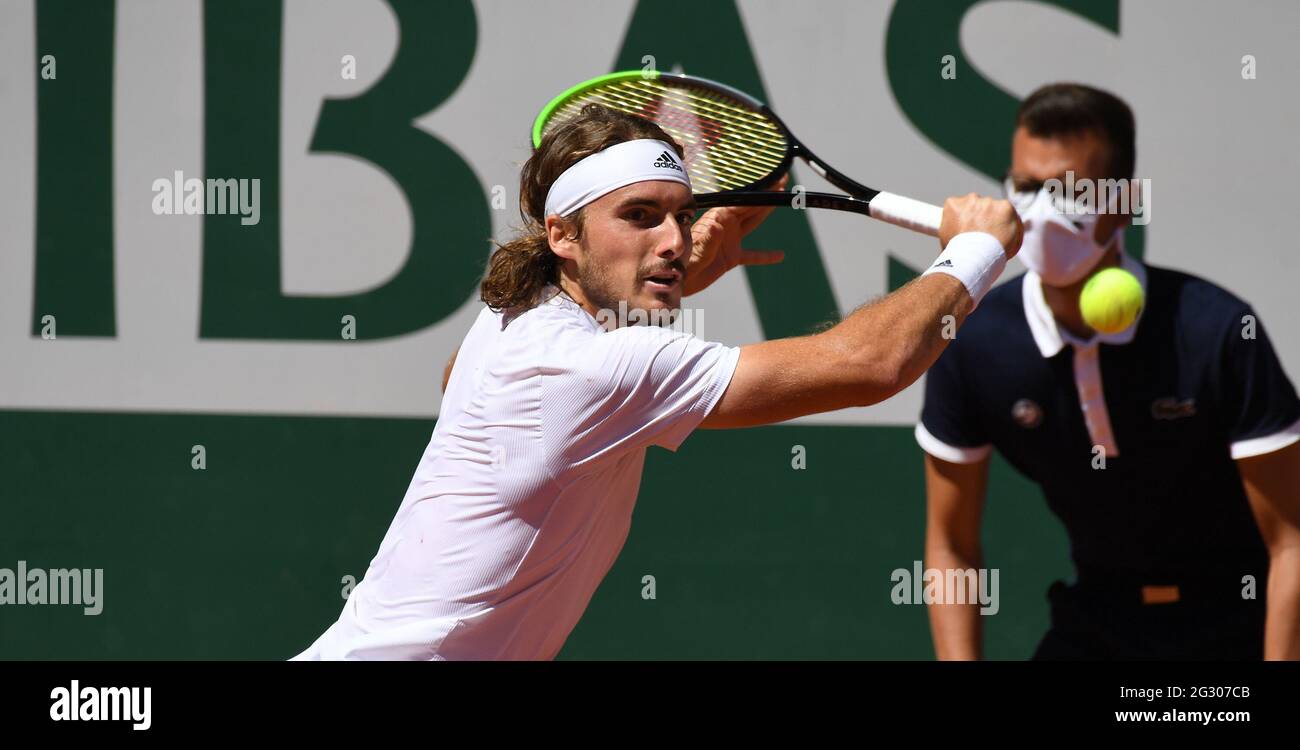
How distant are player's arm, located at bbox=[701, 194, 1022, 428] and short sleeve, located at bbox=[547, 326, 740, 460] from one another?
33 millimetres

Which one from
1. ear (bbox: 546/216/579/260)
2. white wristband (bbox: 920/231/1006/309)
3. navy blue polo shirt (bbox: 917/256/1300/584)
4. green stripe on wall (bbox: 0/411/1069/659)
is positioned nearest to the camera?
white wristband (bbox: 920/231/1006/309)

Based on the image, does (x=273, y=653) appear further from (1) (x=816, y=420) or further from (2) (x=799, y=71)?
(2) (x=799, y=71)

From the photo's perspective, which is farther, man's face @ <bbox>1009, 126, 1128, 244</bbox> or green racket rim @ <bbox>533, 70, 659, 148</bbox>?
man's face @ <bbox>1009, 126, 1128, 244</bbox>

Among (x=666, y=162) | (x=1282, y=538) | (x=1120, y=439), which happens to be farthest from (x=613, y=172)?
(x=1282, y=538)

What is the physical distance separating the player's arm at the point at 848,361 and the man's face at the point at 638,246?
0.22 m

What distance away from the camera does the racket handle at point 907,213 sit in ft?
8.45

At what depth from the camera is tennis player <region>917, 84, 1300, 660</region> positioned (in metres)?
3.31

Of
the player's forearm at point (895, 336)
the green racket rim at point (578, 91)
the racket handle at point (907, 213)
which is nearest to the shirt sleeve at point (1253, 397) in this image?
the racket handle at point (907, 213)

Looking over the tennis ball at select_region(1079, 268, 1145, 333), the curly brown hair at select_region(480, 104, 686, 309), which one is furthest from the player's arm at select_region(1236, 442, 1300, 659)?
the curly brown hair at select_region(480, 104, 686, 309)

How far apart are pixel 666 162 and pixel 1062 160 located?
4.85ft

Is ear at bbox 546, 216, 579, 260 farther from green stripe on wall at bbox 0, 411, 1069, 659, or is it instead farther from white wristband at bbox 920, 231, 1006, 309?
green stripe on wall at bbox 0, 411, 1069, 659

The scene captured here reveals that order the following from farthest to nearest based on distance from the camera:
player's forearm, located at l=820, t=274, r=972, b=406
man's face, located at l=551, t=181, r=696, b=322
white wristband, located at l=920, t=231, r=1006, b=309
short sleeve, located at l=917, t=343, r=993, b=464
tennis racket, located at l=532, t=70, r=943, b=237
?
short sleeve, located at l=917, t=343, r=993, b=464 < tennis racket, located at l=532, t=70, r=943, b=237 < man's face, located at l=551, t=181, r=696, b=322 < white wristband, located at l=920, t=231, r=1006, b=309 < player's forearm, located at l=820, t=274, r=972, b=406

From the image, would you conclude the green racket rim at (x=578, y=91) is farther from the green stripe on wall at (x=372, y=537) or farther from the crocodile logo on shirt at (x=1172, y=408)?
the green stripe on wall at (x=372, y=537)

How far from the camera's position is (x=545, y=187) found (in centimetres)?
267
